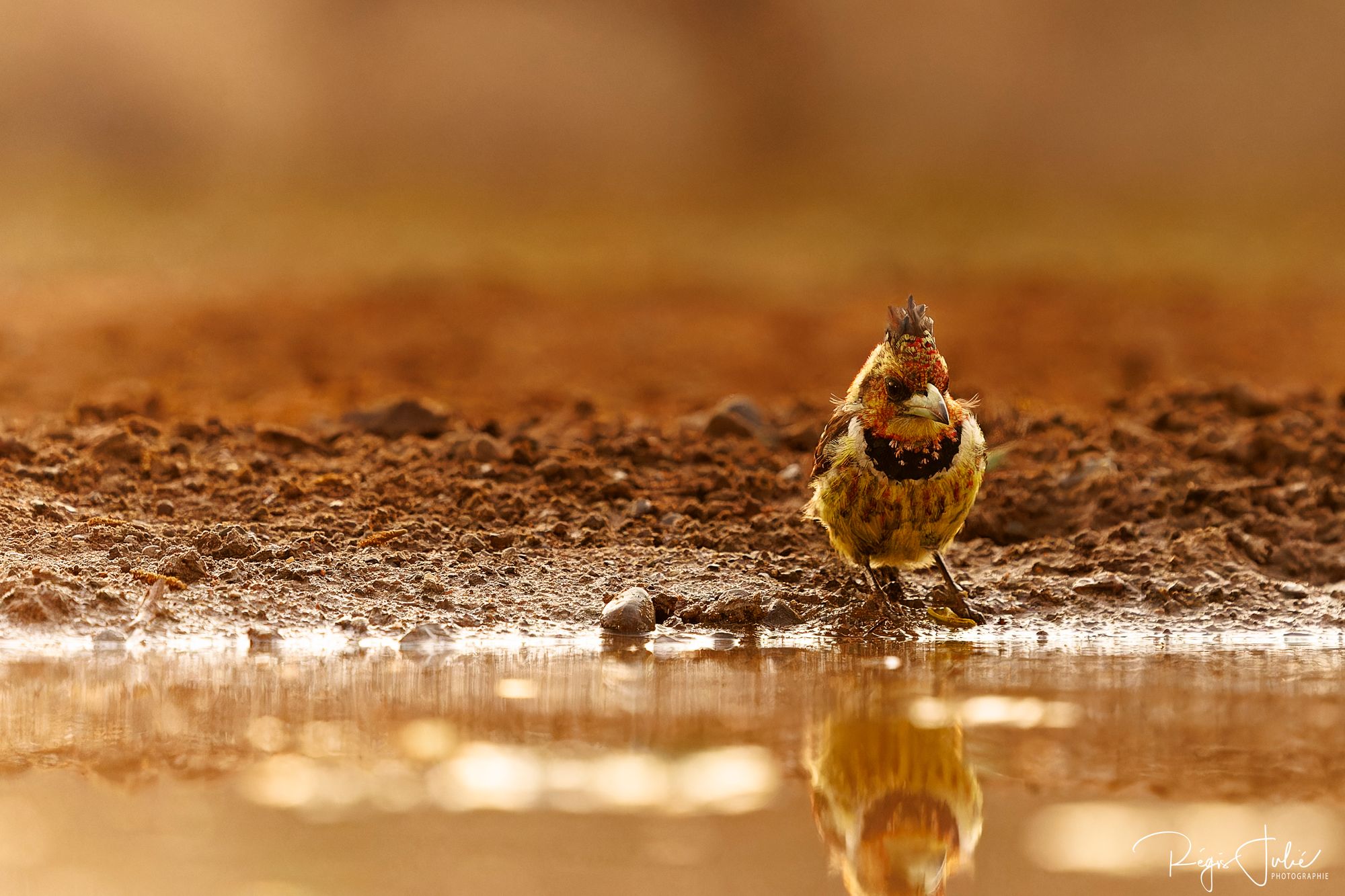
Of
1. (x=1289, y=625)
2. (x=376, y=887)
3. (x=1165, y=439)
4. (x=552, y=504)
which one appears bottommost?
(x=376, y=887)

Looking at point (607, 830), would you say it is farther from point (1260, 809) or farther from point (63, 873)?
point (1260, 809)

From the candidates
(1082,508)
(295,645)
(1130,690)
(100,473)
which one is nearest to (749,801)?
(1130,690)

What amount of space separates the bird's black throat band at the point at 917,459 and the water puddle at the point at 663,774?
87 centimetres

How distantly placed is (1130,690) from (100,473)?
187 inches

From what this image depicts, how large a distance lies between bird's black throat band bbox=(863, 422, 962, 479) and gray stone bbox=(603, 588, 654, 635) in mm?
1065

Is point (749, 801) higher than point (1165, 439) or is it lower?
lower

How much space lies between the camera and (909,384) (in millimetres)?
4609

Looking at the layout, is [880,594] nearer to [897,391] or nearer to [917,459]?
[917,459]

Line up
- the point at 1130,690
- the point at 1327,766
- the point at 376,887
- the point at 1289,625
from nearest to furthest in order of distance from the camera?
the point at 376,887 → the point at 1327,766 → the point at 1130,690 → the point at 1289,625

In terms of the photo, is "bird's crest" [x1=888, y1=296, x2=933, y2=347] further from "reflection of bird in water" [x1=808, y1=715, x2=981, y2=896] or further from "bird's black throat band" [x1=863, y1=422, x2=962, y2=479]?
"reflection of bird in water" [x1=808, y1=715, x2=981, y2=896]

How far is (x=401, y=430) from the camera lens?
7027 mm

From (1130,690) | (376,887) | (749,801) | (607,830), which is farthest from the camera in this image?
(1130,690)

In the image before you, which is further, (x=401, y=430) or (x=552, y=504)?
(x=401, y=430)
